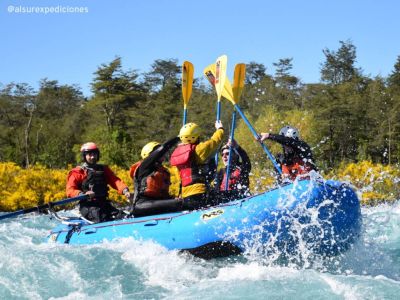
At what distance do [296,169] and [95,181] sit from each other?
277cm

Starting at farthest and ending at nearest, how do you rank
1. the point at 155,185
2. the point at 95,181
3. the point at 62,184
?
the point at 62,184 < the point at 95,181 < the point at 155,185

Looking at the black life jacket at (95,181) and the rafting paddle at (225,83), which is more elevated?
the rafting paddle at (225,83)

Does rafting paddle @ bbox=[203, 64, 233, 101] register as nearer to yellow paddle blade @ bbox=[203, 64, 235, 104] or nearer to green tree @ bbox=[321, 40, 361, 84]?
yellow paddle blade @ bbox=[203, 64, 235, 104]

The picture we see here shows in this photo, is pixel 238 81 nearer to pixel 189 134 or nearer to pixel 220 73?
Answer: pixel 220 73

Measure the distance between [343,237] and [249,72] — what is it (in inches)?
1751

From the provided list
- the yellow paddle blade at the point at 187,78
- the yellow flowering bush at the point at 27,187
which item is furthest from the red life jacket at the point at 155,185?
the yellow flowering bush at the point at 27,187

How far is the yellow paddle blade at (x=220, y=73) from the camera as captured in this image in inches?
305

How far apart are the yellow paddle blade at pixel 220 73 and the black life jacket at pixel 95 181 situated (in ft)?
6.49

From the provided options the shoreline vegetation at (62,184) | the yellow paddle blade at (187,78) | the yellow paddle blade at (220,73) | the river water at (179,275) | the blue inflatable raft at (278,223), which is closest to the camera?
the river water at (179,275)

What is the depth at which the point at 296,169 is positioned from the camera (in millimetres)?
6895

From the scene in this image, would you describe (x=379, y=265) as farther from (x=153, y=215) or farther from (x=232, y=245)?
(x=153, y=215)

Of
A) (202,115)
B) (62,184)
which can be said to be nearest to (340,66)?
(202,115)

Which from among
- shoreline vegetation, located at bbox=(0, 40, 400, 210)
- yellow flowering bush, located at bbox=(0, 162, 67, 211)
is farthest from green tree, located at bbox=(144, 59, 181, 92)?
yellow flowering bush, located at bbox=(0, 162, 67, 211)

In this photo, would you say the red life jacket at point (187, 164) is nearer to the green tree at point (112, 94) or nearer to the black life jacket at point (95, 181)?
the black life jacket at point (95, 181)
